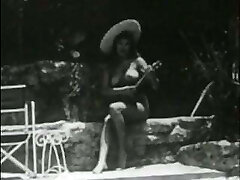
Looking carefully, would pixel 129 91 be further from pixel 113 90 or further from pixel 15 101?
pixel 15 101

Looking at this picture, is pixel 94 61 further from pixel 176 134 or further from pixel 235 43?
pixel 235 43

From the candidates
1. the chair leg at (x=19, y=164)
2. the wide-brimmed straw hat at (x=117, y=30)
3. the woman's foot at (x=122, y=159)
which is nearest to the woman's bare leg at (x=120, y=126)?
the woman's foot at (x=122, y=159)

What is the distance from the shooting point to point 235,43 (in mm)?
1706

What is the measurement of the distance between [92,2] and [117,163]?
52 cm

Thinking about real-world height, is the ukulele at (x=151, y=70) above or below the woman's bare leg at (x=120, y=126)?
above

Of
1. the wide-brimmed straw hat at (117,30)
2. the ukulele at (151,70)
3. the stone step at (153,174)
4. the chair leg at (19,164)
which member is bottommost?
the stone step at (153,174)

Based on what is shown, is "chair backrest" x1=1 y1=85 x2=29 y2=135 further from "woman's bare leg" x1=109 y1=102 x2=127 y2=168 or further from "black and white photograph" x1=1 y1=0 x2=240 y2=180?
"woman's bare leg" x1=109 y1=102 x2=127 y2=168

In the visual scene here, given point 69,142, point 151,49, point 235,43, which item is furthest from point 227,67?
point 69,142

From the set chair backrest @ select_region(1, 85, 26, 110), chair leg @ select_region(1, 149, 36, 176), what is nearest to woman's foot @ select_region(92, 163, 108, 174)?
chair leg @ select_region(1, 149, 36, 176)

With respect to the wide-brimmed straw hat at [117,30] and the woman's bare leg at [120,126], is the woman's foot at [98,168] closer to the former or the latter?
the woman's bare leg at [120,126]

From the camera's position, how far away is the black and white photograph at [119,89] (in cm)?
163

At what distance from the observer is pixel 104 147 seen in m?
1.68

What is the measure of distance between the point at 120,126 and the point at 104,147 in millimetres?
84

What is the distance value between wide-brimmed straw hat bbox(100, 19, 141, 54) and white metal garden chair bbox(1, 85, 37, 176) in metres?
0.28
